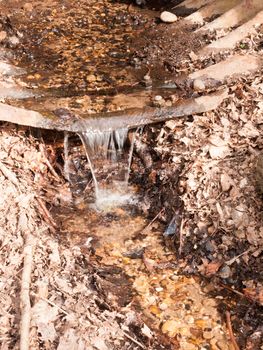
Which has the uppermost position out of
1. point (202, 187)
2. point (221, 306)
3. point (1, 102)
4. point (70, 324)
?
point (1, 102)

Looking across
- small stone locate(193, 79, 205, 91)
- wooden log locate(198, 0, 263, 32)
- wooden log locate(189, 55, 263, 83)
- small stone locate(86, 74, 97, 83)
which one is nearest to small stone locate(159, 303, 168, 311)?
small stone locate(193, 79, 205, 91)

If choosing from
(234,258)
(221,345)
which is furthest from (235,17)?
(221,345)

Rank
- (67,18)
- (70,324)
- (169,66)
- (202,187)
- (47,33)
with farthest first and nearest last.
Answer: (67,18)
(47,33)
(169,66)
(202,187)
(70,324)

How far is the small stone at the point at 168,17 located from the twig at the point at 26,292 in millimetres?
6084

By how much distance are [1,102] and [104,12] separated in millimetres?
4581

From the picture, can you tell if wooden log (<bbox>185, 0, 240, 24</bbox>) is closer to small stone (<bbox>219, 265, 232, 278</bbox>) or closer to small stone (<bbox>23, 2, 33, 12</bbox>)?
small stone (<bbox>23, 2, 33, 12</bbox>)

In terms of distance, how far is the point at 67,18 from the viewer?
10.7 metres

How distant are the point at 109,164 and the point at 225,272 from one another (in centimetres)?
249

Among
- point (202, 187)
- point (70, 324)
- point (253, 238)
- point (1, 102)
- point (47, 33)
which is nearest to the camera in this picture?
point (70, 324)

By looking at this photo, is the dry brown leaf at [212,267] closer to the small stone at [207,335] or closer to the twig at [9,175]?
the small stone at [207,335]

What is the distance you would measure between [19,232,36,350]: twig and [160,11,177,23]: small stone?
608cm

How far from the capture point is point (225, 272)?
584 centimetres

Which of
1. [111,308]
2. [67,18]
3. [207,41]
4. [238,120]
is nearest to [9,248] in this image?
[111,308]

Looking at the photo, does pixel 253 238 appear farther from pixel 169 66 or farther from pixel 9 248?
pixel 169 66
